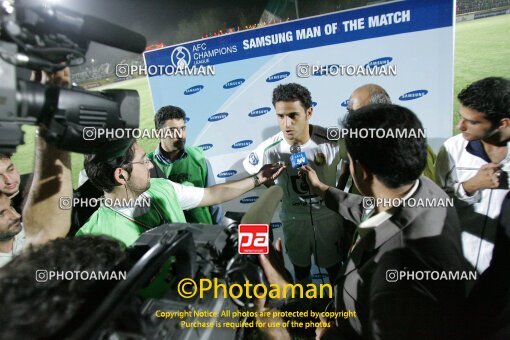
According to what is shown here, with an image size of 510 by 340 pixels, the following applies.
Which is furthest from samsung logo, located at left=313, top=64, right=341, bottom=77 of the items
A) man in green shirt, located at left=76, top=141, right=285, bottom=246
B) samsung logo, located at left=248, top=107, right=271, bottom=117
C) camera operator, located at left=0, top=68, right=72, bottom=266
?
camera operator, located at left=0, top=68, right=72, bottom=266

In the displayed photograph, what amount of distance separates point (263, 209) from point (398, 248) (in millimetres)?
466

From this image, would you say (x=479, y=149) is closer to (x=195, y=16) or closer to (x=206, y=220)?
(x=206, y=220)

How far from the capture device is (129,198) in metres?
1.46

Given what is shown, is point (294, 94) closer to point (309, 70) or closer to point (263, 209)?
point (309, 70)

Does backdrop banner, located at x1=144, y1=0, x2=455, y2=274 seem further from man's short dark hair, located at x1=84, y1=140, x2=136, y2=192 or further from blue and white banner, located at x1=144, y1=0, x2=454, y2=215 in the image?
man's short dark hair, located at x1=84, y1=140, x2=136, y2=192

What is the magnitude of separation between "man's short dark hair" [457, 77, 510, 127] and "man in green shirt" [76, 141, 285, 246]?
1.53 m

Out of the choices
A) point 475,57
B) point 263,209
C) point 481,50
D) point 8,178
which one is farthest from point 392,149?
point 475,57

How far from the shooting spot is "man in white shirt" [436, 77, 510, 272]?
132 centimetres

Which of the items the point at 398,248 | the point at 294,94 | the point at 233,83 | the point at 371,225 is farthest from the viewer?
the point at 233,83

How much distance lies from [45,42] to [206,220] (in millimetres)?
1571

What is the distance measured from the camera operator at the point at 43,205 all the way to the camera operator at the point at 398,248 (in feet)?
2.85

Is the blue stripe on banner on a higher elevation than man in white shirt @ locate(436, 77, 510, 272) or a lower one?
higher

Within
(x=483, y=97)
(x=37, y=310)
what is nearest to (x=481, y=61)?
(x=483, y=97)

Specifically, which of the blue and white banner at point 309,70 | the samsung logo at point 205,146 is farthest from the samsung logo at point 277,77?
the samsung logo at point 205,146
